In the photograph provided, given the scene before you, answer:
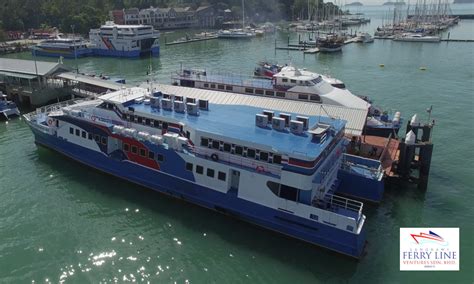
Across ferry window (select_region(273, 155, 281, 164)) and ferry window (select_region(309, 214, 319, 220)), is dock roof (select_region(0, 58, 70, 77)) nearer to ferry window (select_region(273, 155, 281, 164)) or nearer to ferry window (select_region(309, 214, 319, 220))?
ferry window (select_region(273, 155, 281, 164))

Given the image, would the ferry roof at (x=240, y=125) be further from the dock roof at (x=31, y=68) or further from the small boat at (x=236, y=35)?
the small boat at (x=236, y=35)

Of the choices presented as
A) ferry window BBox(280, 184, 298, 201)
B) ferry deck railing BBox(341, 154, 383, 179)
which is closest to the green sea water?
ferry deck railing BBox(341, 154, 383, 179)

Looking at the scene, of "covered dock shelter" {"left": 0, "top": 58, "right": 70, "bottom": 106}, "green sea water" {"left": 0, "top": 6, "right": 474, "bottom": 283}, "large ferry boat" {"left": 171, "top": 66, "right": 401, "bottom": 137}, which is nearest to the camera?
"green sea water" {"left": 0, "top": 6, "right": 474, "bottom": 283}

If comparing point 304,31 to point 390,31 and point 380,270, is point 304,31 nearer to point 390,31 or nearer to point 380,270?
point 390,31

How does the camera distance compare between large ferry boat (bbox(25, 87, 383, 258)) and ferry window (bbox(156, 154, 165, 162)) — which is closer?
large ferry boat (bbox(25, 87, 383, 258))

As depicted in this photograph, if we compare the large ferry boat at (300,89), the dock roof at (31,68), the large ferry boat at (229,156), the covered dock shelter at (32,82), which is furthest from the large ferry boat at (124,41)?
the large ferry boat at (229,156)

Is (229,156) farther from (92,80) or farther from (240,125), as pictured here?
(92,80)

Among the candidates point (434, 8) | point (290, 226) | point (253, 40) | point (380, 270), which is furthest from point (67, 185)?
point (434, 8)
